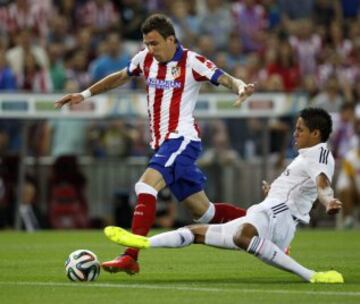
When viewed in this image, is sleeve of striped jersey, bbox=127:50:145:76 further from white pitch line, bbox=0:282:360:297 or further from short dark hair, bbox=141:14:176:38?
white pitch line, bbox=0:282:360:297

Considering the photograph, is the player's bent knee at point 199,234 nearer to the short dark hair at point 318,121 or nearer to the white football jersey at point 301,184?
the white football jersey at point 301,184

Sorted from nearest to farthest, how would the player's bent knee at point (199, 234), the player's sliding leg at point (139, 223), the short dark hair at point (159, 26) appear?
the player's bent knee at point (199, 234), the player's sliding leg at point (139, 223), the short dark hair at point (159, 26)

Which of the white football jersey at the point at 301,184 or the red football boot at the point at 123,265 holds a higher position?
the white football jersey at the point at 301,184

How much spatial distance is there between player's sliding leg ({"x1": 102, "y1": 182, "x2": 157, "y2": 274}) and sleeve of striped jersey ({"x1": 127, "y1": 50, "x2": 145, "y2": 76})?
1.34 m

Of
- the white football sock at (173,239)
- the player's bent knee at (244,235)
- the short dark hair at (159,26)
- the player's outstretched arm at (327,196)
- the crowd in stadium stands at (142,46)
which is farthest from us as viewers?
the crowd in stadium stands at (142,46)

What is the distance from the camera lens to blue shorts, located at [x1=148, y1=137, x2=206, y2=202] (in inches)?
465

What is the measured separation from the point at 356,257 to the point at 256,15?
1136 centimetres

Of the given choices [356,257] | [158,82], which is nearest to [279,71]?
[356,257]

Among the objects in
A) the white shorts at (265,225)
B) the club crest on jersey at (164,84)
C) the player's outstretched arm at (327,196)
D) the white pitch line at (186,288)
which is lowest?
the white pitch line at (186,288)

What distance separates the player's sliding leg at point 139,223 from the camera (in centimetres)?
1097

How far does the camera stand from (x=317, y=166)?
420 inches

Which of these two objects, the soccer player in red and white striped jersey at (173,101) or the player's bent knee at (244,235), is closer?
the player's bent knee at (244,235)

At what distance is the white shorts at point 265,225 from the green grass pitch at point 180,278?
37 centimetres

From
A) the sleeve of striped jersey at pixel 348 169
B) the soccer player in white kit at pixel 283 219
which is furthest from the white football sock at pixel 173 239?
the sleeve of striped jersey at pixel 348 169
